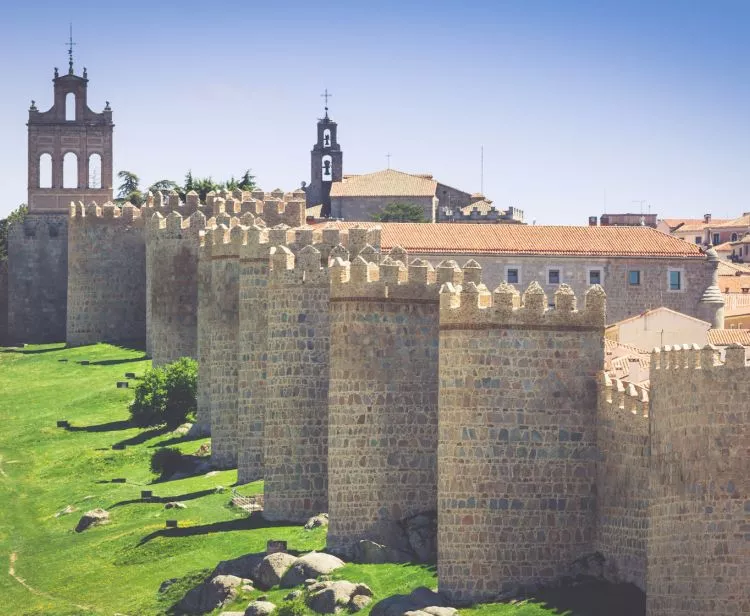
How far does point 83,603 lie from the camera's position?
5525cm

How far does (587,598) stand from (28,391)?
41.7m

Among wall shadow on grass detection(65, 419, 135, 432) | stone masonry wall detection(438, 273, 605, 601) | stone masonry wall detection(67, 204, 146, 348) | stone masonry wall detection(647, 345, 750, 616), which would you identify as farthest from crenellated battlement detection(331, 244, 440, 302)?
stone masonry wall detection(67, 204, 146, 348)

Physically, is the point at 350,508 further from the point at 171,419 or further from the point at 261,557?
the point at 171,419

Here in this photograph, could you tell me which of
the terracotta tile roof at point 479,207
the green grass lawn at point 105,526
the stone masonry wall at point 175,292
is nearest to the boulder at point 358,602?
the green grass lawn at point 105,526

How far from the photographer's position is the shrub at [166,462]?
67812 mm

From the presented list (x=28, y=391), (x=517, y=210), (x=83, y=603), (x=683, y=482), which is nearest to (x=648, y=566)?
(x=683, y=482)

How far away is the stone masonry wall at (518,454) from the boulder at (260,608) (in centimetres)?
380

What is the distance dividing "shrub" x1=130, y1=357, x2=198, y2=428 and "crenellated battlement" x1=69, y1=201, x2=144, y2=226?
63.0 feet

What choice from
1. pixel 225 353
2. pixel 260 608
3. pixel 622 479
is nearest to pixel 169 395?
pixel 225 353

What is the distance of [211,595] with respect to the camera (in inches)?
2042

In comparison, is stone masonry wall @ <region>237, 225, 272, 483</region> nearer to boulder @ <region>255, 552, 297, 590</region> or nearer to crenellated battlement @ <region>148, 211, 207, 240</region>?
boulder @ <region>255, 552, 297, 590</region>

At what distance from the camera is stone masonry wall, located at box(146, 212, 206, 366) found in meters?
78.2

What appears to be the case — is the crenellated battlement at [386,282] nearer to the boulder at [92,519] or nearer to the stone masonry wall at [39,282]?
the boulder at [92,519]

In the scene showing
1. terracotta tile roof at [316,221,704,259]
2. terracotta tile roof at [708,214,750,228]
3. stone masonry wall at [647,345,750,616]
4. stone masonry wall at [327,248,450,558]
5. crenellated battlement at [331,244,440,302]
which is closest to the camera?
stone masonry wall at [647,345,750,616]
